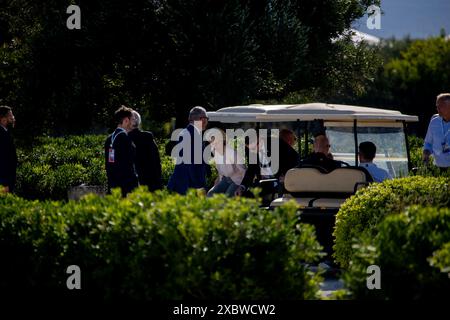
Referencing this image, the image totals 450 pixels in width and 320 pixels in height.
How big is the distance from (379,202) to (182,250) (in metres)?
4.17

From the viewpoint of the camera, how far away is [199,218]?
632 centimetres

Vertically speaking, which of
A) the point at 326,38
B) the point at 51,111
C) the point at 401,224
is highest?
the point at 326,38

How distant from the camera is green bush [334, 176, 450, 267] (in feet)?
29.7

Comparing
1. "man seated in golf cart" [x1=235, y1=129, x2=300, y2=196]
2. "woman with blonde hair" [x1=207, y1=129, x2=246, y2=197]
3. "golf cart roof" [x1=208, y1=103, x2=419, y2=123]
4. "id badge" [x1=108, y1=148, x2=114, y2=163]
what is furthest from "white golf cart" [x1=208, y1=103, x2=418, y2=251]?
"id badge" [x1=108, y1=148, x2=114, y2=163]

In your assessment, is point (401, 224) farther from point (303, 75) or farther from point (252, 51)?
point (303, 75)

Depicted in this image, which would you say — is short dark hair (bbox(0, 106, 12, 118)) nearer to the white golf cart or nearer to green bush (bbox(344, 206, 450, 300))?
the white golf cart

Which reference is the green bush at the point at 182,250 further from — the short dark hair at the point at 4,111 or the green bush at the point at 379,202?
the short dark hair at the point at 4,111

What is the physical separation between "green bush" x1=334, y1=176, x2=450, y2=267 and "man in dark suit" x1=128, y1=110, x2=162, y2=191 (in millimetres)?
2286

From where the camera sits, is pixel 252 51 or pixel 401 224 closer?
pixel 401 224

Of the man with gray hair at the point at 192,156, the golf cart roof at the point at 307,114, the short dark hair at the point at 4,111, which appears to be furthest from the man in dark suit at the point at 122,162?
the golf cart roof at the point at 307,114

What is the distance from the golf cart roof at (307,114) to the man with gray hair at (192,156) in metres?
1.13
